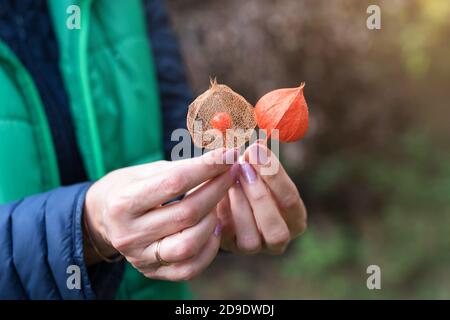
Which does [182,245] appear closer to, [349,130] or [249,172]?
[249,172]

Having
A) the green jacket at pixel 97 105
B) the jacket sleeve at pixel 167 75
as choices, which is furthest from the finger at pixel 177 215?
the jacket sleeve at pixel 167 75

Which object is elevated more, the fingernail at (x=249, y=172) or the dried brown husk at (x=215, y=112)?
the dried brown husk at (x=215, y=112)

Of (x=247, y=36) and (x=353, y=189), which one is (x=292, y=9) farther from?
(x=353, y=189)

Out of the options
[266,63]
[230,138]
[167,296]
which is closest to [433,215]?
[266,63]

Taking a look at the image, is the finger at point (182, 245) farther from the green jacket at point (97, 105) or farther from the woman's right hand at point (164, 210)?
the green jacket at point (97, 105)

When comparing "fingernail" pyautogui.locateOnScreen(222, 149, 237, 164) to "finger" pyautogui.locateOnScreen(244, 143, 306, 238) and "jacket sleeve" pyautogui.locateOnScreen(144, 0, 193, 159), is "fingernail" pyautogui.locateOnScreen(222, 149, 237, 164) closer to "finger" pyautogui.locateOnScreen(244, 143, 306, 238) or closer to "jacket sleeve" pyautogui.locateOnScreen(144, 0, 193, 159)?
"finger" pyautogui.locateOnScreen(244, 143, 306, 238)

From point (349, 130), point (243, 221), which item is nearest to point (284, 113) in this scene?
point (243, 221)
